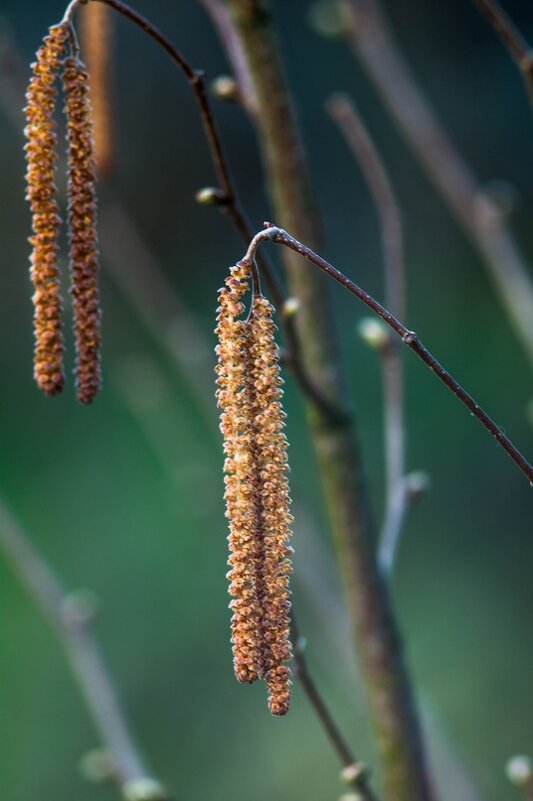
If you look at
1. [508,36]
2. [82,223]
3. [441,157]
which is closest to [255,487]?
[82,223]

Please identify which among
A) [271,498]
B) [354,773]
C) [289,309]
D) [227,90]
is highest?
[227,90]

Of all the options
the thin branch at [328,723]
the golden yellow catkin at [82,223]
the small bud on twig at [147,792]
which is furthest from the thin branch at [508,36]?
the small bud on twig at [147,792]

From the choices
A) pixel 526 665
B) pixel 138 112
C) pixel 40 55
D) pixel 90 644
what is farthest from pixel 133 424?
pixel 40 55

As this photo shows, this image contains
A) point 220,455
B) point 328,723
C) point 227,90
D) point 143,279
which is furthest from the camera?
point 220,455

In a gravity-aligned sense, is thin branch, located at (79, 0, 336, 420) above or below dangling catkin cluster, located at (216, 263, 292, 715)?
above

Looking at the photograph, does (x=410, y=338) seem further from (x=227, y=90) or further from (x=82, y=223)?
(x=227, y=90)

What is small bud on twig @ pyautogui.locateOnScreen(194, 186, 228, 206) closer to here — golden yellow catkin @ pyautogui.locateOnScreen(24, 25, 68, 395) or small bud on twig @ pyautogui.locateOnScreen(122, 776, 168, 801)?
golden yellow catkin @ pyautogui.locateOnScreen(24, 25, 68, 395)

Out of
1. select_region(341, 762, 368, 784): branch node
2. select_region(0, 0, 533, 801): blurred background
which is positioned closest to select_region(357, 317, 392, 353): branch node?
select_region(341, 762, 368, 784): branch node

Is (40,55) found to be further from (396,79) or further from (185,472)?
(185,472)
